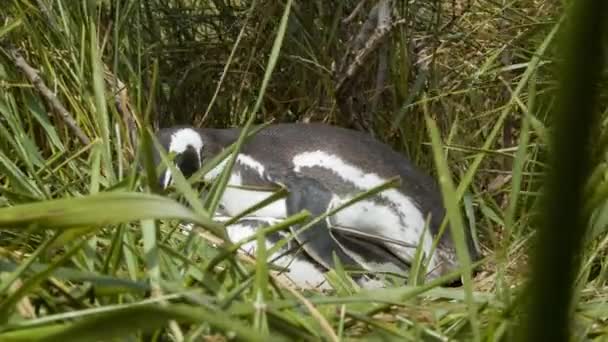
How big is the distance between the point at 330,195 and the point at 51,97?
34cm

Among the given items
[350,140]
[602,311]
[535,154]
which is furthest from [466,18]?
[602,311]

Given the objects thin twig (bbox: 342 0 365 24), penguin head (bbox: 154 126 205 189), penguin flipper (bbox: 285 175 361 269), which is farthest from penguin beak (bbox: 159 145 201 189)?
thin twig (bbox: 342 0 365 24)

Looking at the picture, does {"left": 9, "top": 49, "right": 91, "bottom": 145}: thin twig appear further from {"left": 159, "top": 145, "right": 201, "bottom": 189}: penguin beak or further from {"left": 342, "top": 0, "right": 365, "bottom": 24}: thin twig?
{"left": 342, "top": 0, "right": 365, "bottom": 24}: thin twig

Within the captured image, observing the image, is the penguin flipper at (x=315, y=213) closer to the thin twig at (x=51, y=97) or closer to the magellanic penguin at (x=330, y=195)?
the magellanic penguin at (x=330, y=195)

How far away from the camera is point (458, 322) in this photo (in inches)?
19.7

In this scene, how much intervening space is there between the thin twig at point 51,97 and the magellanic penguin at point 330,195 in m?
0.10

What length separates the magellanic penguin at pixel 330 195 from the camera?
1.03 metres

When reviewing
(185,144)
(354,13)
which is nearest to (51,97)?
(185,144)

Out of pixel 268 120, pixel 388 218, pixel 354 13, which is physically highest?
pixel 354 13

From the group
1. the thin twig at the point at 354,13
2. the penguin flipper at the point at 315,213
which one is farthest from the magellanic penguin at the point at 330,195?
the thin twig at the point at 354,13

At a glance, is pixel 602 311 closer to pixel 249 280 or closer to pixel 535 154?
pixel 249 280

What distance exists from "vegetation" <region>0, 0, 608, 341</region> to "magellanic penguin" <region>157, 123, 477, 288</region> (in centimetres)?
5

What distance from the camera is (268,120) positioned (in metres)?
1.28

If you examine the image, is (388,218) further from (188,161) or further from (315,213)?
(188,161)
